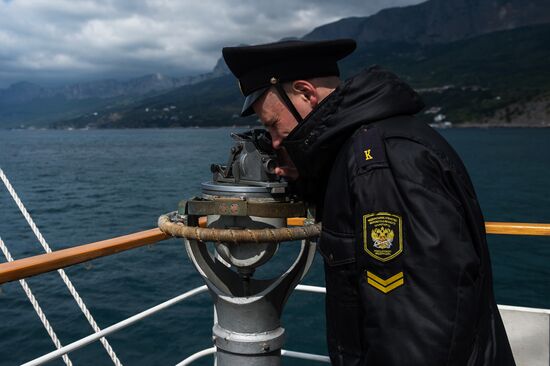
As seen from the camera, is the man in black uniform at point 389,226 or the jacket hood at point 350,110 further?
the jacket hood at point 350,110

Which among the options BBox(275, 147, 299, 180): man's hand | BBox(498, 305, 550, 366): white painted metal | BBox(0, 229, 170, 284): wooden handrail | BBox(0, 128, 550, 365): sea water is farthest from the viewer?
BBox(0, 128, 550, 365): sea water

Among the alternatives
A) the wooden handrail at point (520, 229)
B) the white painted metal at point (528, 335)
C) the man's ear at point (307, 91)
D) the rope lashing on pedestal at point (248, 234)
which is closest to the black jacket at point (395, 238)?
the man's ear at point (307, 91)

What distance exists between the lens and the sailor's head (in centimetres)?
154

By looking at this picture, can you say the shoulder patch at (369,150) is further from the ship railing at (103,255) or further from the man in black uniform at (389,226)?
the ship railing at (103,255)

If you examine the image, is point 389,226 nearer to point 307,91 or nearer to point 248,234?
point 307,91

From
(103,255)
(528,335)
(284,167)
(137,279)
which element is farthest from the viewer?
(137,279)

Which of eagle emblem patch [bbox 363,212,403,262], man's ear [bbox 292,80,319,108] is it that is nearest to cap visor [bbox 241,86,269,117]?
man's ear [bbox 292,80,319,108]

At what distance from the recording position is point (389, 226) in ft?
3.83

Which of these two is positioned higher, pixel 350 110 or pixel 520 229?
pixel 350 110

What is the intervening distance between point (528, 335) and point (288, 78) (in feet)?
7.87

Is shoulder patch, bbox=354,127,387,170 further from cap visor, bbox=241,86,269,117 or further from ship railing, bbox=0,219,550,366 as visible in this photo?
ship railing, bbox=0,219,550,366

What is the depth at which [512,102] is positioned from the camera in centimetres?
14400

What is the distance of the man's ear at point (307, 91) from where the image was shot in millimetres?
1518

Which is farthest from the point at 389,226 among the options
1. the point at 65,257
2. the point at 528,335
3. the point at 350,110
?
the point at 528,335
